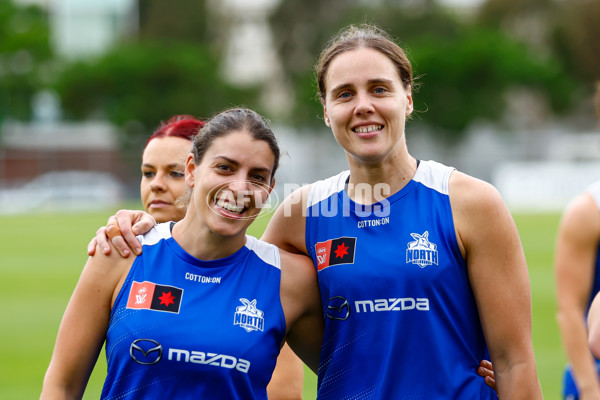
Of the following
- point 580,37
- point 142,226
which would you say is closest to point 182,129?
point 142,226

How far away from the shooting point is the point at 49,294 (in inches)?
597

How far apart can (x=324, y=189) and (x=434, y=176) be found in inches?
19.1

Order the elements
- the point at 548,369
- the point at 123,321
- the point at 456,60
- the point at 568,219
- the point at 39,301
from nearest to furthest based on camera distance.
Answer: the point at 123,321
the point at 568,219
the point at 548,369
the point at 39,301
the point at 456,60

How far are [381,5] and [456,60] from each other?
A: 29.8 feet

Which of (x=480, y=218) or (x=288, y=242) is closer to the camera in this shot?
(x=480, y=218)

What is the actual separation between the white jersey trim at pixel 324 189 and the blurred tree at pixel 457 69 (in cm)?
3985

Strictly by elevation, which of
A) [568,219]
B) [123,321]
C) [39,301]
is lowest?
[123,321]

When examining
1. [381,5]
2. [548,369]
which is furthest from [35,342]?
[381,5]

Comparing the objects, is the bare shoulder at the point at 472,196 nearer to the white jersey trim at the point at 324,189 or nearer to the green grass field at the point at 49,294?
the white jersey trim at the point at 324,189

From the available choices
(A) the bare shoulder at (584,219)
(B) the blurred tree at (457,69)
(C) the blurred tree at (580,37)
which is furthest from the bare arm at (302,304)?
(C) the blurred tree at (580,37)

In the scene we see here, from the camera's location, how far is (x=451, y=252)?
330 cm

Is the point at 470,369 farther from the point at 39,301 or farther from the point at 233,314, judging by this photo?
the point at 39,301

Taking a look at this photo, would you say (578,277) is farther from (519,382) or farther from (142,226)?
(142,226)

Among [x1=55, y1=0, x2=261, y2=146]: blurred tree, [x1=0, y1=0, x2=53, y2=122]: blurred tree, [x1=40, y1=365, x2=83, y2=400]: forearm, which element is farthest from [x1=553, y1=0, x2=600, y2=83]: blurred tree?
[x1=40, y1=365, x2=83, y2=400]: forearm
